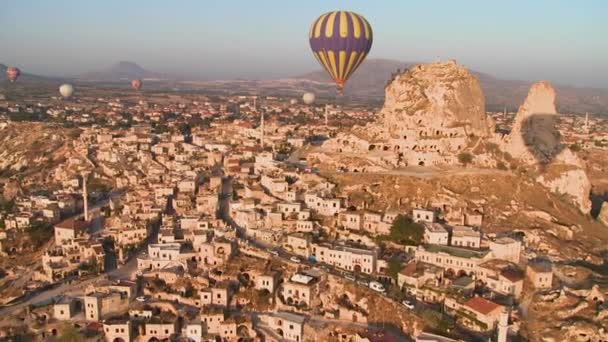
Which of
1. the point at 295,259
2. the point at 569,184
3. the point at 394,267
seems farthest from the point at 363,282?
the point at 569,184

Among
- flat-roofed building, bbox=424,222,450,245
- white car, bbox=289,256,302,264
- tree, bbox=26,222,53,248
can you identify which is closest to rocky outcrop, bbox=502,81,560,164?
flat-roofed building, bbox=424,222,450,245

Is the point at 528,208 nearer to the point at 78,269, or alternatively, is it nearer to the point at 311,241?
the point at 311,241

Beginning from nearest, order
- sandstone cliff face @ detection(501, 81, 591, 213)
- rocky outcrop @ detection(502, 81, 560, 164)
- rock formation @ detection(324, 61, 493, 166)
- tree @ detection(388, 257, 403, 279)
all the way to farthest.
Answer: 1. tree @ detection(388, 257, 403, 279)
2. sandstone cliff face @ detection(501, 81, 591, 213)
3. rocky outcrop @ detection(502, 81, 560, 164)
4. rock formation @ detection(324, 61, 493, 166)

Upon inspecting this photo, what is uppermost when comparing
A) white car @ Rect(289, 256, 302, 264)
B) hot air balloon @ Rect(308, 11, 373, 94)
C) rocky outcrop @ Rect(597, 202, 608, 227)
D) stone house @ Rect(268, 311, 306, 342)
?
hot air balloon @ Rect(308, 11, 373, 94)

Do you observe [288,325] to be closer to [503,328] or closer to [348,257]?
[348,257]

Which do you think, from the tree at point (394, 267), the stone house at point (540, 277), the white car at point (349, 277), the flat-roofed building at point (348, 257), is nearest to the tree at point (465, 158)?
→ the stone house at point (540, 277)

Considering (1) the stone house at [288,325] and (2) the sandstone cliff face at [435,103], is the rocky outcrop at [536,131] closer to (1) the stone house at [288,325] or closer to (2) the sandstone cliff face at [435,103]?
(2) the sandstone cliff face at [435,103]

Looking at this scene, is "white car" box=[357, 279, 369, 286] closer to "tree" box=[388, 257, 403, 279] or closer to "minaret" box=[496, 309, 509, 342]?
"tree" box=[388, 257, 403, 279]
